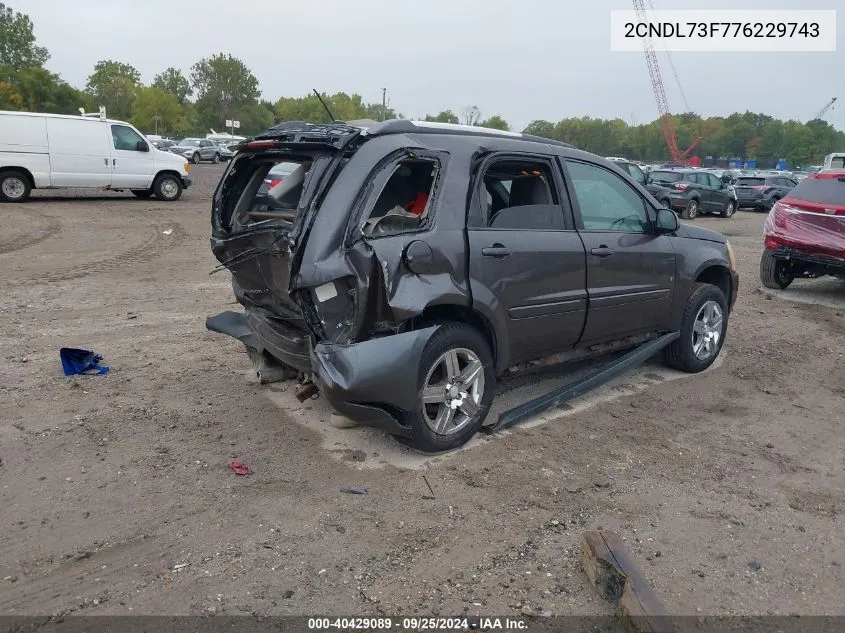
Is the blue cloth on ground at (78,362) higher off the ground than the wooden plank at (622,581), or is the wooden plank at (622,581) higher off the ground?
the blue cloth on ground at (78,362)

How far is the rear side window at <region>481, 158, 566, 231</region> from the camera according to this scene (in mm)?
4516

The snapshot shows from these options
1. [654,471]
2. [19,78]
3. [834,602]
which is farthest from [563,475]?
[19,78]

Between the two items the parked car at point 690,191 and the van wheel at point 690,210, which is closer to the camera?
the parked car at point 690,191

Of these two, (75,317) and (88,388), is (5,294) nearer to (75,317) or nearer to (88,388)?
(75,317)

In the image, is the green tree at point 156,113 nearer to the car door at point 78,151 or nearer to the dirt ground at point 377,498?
the car door at point 78,151

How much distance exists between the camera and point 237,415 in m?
4.73

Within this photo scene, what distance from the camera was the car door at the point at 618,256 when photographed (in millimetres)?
4941

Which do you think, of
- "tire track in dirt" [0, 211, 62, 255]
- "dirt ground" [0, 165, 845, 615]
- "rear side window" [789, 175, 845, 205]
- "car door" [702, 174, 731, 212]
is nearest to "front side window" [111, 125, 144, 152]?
"tire track in dirt" [0, 211, 62, 255]

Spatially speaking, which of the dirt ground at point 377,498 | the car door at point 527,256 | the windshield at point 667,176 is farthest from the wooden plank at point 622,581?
the windshield at point 667,176

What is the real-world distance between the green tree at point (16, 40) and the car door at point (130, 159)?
72660 mm

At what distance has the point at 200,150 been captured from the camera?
144 feet

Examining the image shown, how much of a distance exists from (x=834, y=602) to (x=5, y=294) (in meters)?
8.24

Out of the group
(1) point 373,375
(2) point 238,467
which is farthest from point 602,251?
(2) point 238,467

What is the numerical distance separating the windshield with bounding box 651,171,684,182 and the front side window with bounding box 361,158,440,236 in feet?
62.2
